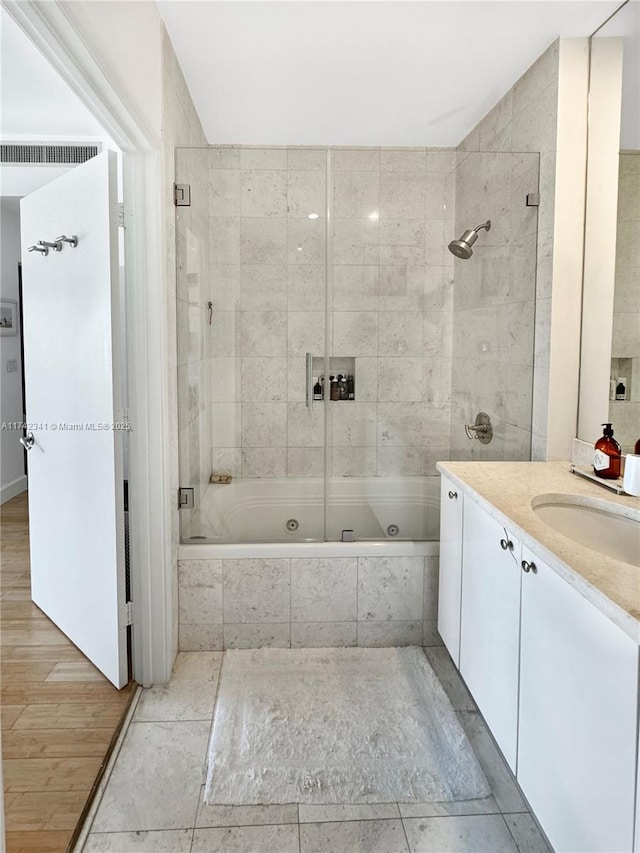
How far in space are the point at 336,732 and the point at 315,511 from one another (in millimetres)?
960

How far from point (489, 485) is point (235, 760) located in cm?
120

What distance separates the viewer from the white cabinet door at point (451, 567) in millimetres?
2141

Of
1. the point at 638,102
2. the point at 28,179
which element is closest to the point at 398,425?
the point at 638,102

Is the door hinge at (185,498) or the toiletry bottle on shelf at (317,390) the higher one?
the toiletry bottle on shelf at (317,390)

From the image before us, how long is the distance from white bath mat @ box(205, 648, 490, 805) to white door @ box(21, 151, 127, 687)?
1.78 feet

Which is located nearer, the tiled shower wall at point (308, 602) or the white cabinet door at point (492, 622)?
the white cabinet door at point (492, 622)

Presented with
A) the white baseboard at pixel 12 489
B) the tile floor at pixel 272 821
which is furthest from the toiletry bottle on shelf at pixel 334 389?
the white baseboard at pixel 12 489

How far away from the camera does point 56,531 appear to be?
272cm

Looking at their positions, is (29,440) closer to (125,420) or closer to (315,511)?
(125,420)

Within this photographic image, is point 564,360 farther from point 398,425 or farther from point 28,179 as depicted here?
point 28,179

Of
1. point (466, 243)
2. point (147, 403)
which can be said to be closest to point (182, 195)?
point (147, 403)

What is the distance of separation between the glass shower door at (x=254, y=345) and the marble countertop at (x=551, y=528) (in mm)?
845

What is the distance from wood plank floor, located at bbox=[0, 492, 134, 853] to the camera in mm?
1723

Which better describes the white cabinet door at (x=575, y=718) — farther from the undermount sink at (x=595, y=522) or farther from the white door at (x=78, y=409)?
the white door at (x=78, y=409)
